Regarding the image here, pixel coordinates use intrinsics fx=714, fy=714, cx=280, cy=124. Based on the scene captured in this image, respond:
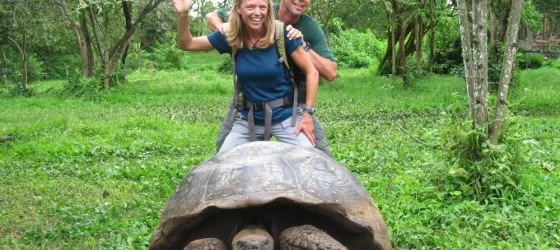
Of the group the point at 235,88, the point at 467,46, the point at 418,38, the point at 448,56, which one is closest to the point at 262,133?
the point at 235,88

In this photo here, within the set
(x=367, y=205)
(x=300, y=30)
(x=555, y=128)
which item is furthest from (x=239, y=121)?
(x=555, y=128)

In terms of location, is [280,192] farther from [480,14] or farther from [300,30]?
[480,14]

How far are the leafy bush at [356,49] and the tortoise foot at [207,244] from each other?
22298mm

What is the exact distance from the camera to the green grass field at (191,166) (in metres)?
4.05

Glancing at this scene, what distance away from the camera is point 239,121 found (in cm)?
371

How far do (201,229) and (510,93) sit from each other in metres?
8.85

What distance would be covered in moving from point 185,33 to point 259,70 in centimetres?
46

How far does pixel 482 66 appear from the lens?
15.8 ft

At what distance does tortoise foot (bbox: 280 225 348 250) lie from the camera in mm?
2516

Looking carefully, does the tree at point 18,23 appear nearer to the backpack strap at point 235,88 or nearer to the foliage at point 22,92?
the foliage at point 22,92

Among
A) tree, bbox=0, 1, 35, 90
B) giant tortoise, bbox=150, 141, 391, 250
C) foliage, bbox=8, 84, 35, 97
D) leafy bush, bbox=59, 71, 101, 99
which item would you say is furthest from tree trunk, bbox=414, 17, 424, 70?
giant tortoise, bbox=150, 141, 391, 250

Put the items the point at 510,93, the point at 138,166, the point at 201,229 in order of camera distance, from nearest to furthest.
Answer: the point at 201,229, the point at 138,166, the point at 510,93

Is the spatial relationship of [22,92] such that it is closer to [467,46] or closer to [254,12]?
[467,46]

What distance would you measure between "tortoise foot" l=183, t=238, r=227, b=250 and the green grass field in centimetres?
128
